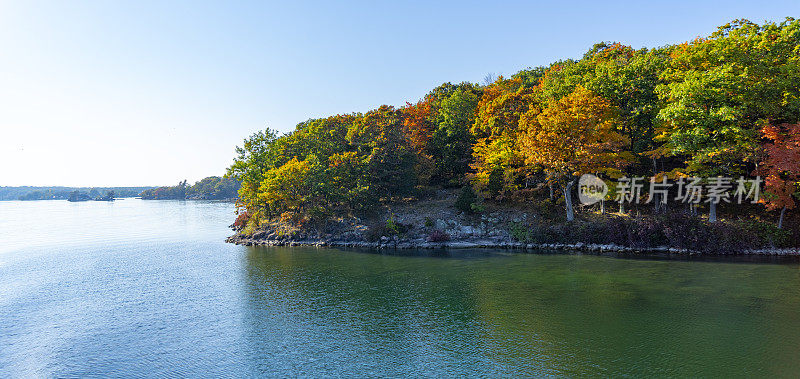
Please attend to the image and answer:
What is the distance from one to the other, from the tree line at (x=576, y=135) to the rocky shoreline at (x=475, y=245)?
3354 millimetres

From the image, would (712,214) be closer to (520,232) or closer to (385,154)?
(520,232)

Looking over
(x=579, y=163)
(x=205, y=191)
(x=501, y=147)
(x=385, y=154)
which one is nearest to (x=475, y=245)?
(x=501, y=147)

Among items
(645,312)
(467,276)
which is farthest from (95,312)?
(645,312)

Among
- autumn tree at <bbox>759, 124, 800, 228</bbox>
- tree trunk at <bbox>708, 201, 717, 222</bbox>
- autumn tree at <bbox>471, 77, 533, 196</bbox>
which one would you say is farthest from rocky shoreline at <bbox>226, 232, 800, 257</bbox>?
autumn tree at <bbox>471, 77, 533, 196</bbox>

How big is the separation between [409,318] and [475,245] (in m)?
19.9

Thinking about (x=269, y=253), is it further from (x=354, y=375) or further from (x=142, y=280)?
(x=354, y=375)

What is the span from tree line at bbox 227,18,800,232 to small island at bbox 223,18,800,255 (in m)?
0.15

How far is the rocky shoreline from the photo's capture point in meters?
29.8

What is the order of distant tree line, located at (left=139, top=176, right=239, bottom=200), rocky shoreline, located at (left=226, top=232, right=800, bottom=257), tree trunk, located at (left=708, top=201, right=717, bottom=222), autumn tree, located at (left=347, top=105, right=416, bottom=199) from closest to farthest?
rocky shoreline, located at (left=226, top=232, right=800, bottom=257) → tree trunk, located at (left=708, top=201, right=717, bottom=222) → autumn tree, located at (left=347, top=105, right=416, bottom=199) → distant tree line, located at (left=139, top=176, right=239, bottom=200)

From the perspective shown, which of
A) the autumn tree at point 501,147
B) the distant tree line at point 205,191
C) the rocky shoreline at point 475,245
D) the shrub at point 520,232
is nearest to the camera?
the rocky shoreline at point 475,245

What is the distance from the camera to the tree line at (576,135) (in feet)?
94.1

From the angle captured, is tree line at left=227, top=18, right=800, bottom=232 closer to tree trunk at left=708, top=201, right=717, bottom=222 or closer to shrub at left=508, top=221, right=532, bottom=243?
tree trunk at left=708, top=201, right=717, bottom=222

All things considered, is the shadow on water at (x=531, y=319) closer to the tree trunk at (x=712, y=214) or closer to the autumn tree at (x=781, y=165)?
the autumn tree at (x=781, y=165)

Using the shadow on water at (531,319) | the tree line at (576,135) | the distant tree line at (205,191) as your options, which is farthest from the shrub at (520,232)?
the distant tree line at (205,191)
